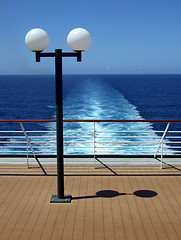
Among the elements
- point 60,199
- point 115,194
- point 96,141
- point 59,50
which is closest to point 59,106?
point 59,50

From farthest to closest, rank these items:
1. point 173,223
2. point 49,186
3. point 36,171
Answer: point 36,171 < point 49,186 < point 173,223

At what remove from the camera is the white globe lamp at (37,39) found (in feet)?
12.5

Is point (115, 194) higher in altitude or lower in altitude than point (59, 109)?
Answer: lower

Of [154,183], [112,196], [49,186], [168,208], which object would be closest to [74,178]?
[49,186]

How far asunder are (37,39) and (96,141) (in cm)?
1066

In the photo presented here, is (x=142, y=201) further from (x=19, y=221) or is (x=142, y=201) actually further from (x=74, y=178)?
(x=19, y=221)

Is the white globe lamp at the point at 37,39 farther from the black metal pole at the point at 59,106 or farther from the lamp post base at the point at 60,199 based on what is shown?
the lamp post base at the point at 60,199

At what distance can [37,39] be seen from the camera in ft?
12.5

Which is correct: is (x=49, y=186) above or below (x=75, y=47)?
below

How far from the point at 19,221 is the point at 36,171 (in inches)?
65.8

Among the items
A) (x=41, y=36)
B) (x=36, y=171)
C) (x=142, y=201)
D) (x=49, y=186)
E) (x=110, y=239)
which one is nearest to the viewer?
(x=110, y=239)

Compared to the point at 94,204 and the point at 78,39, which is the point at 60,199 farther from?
the point at 78,39

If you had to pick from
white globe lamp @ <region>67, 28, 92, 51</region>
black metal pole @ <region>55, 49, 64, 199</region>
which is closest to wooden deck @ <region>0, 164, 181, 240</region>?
black metal pole @ <region>55, 49, 64, 199</region>

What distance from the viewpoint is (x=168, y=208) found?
12.9 ft
